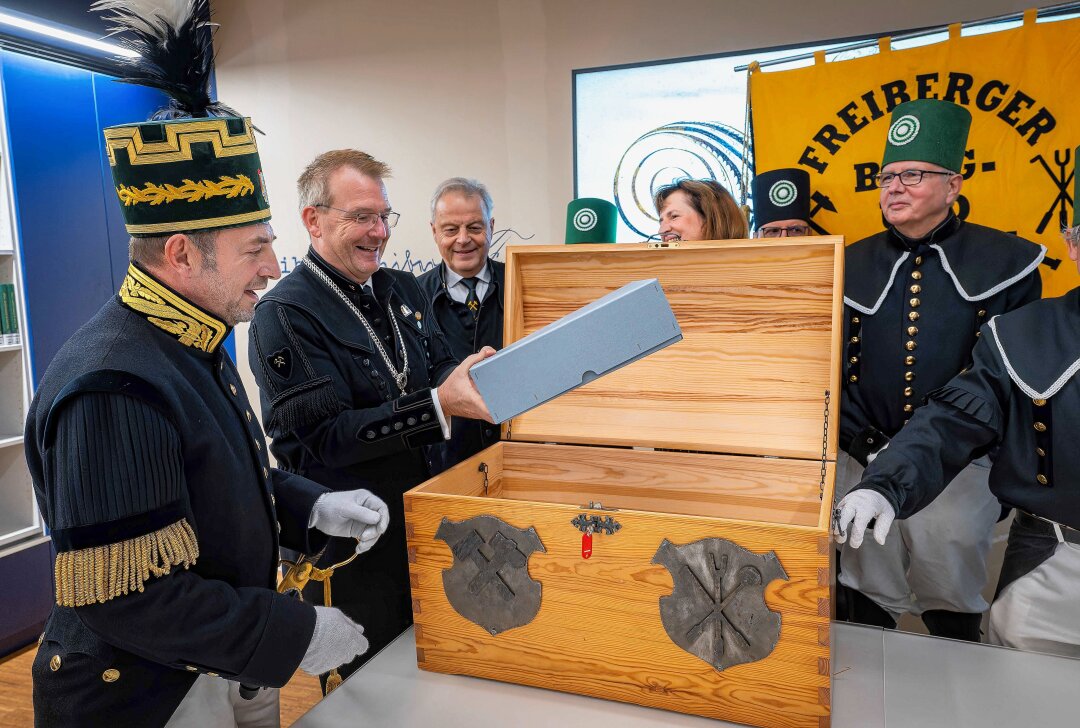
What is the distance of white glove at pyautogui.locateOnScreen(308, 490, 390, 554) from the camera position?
53.2 inches

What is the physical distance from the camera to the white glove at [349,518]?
1.35 m

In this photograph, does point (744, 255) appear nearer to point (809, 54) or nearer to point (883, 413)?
point (883, 413)

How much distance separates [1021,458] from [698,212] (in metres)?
1.30

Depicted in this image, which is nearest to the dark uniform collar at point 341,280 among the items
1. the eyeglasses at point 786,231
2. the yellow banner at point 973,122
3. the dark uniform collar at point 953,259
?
the dark uniform collar at point 953,259

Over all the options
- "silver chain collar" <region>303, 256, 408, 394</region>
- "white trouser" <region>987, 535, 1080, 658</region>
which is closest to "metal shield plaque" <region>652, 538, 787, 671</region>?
"white trouser" <region>987, 535, 1080, 658</region>

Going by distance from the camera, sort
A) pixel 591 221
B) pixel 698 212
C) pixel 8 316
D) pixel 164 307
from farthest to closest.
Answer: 1. pixel 8 316
2. pixel 591 221
3. pixel 698 212
4. pixel 164 307

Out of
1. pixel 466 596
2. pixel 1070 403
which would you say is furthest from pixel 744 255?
pixel 466 596

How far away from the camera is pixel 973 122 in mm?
2568

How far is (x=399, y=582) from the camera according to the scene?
5.52 ft

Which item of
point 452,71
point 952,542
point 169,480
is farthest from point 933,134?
point 452,71

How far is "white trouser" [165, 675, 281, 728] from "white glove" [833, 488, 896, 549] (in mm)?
1028

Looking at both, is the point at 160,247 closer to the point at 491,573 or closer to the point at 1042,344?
the point at 491,573

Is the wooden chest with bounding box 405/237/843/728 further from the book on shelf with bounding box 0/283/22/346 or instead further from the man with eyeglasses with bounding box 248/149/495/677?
the book on shelf with bounding box 0/283/22/346

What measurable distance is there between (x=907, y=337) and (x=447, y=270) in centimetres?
152
